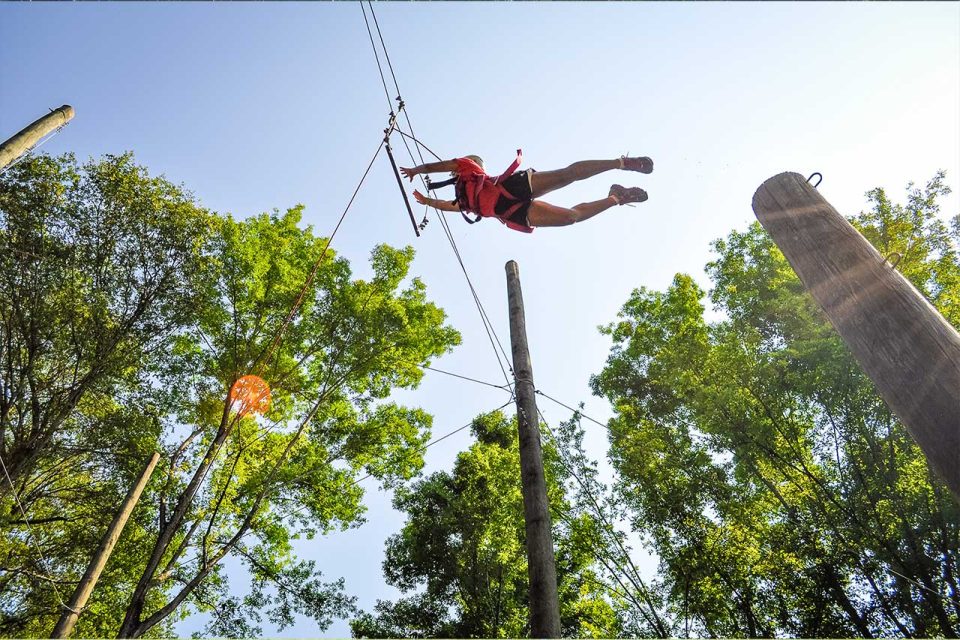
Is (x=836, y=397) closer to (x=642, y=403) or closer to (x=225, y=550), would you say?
(x=642, y=403)

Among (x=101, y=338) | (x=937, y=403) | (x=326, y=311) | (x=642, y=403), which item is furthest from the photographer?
(x=642, y=403)

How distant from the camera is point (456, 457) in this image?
1600 centimetres

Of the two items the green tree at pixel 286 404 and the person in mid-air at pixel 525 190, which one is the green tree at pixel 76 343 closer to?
the green tree at pixel 286 404

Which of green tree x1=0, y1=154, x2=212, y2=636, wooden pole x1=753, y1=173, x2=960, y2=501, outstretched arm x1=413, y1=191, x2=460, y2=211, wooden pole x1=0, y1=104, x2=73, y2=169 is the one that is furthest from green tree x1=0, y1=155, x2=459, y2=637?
wooden pole x1=753, y1=173, x2=960, y2=501

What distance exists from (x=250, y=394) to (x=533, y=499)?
803cm

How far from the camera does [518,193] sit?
4.73 metres

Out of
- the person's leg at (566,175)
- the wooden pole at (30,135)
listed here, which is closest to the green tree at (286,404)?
the wooden pole at (30,135)

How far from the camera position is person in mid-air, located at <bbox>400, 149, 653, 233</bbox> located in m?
4.64

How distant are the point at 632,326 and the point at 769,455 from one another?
16.6 feet

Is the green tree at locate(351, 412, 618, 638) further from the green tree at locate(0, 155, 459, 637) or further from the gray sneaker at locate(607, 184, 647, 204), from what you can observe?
the gray sneaker at locate(607, 184, 647, 204)

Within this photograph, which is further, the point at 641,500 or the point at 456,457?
the point at 456,457

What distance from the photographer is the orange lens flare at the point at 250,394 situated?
31.4 ft

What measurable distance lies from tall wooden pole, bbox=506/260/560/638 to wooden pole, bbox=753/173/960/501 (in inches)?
86.2

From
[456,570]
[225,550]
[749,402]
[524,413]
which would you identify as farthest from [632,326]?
[225,550]
